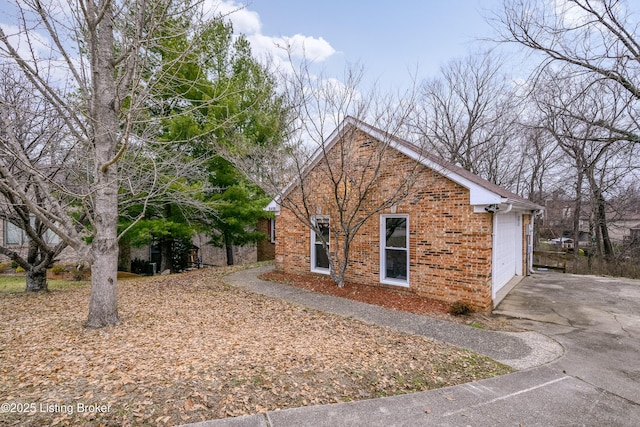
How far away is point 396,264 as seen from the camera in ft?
28.7

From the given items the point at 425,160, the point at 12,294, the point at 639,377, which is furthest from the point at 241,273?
the point at 639,377

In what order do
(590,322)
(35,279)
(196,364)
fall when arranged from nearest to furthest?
1. (196,364)
2. (590,322)
3. (35,279)

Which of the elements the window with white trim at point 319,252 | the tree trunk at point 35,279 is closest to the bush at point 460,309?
the window with white trim at point 319,252

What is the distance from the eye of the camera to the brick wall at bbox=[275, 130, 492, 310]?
729 centimetres

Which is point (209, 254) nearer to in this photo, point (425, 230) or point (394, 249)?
point (394, 249)

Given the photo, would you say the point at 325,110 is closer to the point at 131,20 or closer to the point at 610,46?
the point at 131,20

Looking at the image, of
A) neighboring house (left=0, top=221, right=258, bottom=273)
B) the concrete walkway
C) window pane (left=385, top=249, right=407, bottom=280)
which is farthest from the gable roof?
neighboring house (left=0, top=221, right=258, bottom=273)

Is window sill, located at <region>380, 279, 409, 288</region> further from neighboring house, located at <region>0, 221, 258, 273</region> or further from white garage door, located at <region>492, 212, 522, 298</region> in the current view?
neighboring house, located at <region>0, 221, 258, 273</region>

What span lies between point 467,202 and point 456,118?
16671 mm

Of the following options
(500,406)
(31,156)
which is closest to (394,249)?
(500,406)

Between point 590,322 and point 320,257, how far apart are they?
699 centimetres

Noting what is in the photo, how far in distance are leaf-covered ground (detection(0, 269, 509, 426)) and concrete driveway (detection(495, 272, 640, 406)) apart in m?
1.30

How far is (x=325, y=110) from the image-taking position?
8094mm

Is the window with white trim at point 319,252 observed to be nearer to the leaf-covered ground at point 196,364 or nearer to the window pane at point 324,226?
the window pane at point 324,226
